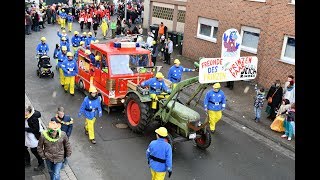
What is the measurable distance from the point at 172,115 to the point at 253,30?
8.72m

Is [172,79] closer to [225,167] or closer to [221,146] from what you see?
[221,146]

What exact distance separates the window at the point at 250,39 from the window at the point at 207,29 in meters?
1.91

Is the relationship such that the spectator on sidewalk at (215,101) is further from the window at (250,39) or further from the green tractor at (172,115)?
the window at (250,39)

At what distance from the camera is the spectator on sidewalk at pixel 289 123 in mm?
10406

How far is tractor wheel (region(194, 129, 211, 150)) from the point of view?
940 centimetres

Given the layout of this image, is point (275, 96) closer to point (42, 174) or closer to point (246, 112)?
point (246, 112)

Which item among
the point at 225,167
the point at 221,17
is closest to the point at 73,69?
the point at 225,167

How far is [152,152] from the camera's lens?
6.62m

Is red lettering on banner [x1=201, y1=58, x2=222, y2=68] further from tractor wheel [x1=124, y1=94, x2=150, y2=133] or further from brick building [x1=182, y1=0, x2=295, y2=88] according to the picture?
brick building [x1=182, y1=0, x2=295, y2=88]

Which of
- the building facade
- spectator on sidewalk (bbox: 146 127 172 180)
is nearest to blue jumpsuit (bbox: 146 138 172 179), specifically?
spectator on sidewalk (bbox: 146 127 172 180)

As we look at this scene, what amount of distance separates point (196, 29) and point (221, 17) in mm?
2035

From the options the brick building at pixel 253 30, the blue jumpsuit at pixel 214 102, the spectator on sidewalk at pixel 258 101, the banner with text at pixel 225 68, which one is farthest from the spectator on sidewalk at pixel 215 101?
the brick building at pixel 253 30

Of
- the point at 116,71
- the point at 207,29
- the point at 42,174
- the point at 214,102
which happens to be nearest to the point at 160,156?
the point at 42,174
